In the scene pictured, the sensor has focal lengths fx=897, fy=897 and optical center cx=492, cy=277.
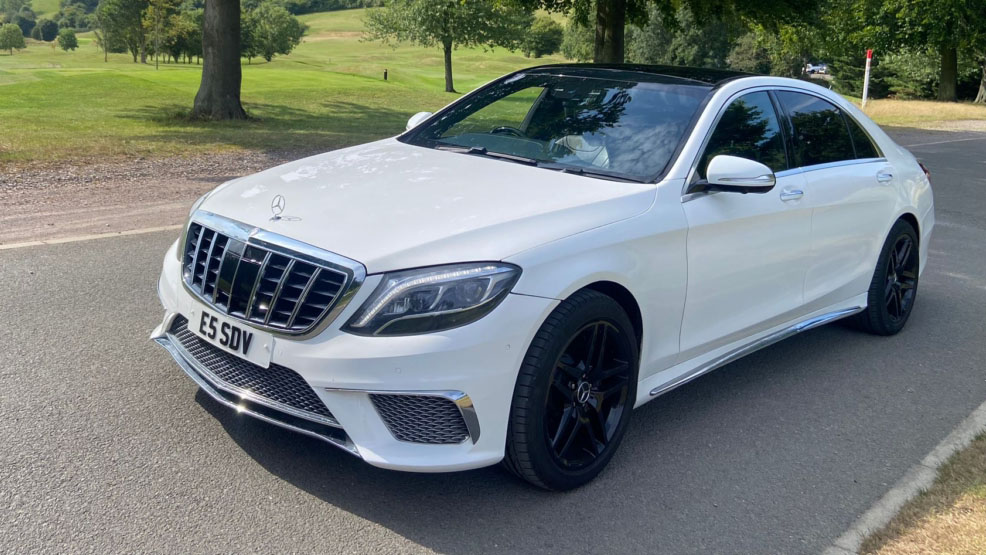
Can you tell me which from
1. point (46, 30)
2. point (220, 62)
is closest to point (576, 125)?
point (220, 62)

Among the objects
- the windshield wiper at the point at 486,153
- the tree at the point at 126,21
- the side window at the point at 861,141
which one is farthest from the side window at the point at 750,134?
the tree at the point at 126,21

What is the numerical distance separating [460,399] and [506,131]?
207cm

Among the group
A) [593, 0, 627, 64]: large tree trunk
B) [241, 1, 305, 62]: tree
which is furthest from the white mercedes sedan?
[241, 1, 305, 62]: tree

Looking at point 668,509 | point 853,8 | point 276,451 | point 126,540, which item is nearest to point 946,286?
point 668,509

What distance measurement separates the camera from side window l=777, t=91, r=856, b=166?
514 cm

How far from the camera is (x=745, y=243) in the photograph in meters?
4.49

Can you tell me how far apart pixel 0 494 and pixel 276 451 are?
1.05 m

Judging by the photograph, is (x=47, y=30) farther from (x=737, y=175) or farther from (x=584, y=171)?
(x=737, y=175)

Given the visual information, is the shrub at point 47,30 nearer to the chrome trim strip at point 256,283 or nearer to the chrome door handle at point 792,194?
the chrome door handle at point 792,194

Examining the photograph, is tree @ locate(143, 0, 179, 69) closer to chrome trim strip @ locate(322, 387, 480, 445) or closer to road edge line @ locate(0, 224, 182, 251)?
road edge line @ locate(0, 224, 182, 251)

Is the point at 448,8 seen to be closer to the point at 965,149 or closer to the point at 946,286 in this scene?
the point at 965,149

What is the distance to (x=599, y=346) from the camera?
12.3 feet

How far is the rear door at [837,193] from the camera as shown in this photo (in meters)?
5.12

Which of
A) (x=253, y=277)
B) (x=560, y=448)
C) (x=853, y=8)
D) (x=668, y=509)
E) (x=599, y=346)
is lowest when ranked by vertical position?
(x=668, y=509)
